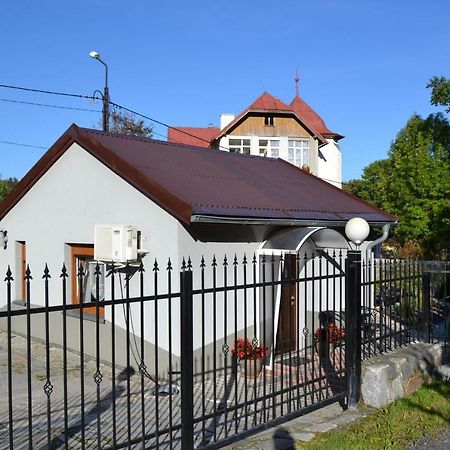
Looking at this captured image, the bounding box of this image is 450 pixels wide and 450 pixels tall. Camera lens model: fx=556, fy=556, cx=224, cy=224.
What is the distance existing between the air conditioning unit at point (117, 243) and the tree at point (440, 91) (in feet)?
55.4

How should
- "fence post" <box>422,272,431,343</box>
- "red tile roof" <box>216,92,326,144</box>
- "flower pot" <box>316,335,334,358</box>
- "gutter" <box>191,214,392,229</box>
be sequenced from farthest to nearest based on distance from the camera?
"red tile roof" <box>216,92,326,144</box>, "gutter" <box>191,214,392,229</box>, "fence post" <box>422,272,431,343</box>, "flower pot" <box>316,335,334,358</box>

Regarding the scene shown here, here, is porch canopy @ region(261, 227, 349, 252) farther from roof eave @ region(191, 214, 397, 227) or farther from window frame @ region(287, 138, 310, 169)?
window frame @ region(287, 138, 310, 169)

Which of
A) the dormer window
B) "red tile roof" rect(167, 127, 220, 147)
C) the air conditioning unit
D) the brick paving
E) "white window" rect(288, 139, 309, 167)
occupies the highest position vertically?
"red tile roof" rect(167, 127, 220, 147)

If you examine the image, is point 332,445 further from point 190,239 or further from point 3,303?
point 3,303

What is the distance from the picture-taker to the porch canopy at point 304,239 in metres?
8.82

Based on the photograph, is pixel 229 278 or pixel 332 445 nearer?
pixel 332 445

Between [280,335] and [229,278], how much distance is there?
4.12ft

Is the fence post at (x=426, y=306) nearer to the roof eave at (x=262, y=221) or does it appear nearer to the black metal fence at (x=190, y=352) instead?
the black metal fence at (x=190, y=352)

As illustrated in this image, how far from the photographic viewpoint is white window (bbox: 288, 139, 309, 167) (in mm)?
31677

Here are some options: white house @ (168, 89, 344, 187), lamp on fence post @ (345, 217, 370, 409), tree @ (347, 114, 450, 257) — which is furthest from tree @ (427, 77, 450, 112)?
lamp on fence post @ (345, 217, 370, 409)

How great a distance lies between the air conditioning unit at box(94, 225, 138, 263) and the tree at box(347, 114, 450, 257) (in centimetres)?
1607

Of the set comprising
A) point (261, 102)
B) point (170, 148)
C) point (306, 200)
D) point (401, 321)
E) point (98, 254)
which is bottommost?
point (401, 321)

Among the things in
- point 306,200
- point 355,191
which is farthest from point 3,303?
point 355,191

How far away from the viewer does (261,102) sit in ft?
104
